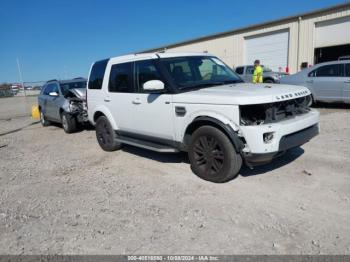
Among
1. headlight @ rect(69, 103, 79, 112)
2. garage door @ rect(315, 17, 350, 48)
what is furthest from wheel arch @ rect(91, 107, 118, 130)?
garage door @ rect(315, 17, 350, 48)

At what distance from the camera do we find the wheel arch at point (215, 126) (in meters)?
4.10

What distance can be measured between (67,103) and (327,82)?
855 cm

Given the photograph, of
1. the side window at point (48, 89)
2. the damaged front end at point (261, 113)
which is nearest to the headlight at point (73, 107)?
the side window at point (48, 89)

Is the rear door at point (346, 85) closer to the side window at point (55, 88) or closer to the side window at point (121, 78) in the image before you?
the side window at point (121, 78)

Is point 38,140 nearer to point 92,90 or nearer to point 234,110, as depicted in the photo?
point 92,90

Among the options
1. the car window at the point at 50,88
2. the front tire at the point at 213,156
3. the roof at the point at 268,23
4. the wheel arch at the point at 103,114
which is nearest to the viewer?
the front tire at the point at 213,156

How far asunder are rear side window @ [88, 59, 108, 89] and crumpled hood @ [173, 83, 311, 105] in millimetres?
2557

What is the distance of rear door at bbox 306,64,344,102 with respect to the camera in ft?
33.3

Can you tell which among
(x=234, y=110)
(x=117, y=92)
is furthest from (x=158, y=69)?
(x=234, y=110)

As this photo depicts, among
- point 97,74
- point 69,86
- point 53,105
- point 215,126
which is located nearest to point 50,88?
point 53,105

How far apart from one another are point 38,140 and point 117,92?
14.2ft

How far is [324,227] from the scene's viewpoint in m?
3.21

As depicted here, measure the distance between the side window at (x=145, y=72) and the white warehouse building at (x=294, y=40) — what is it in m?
14.9

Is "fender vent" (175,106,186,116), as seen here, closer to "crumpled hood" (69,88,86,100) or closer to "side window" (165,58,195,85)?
"side window" (165,58,195,85)
